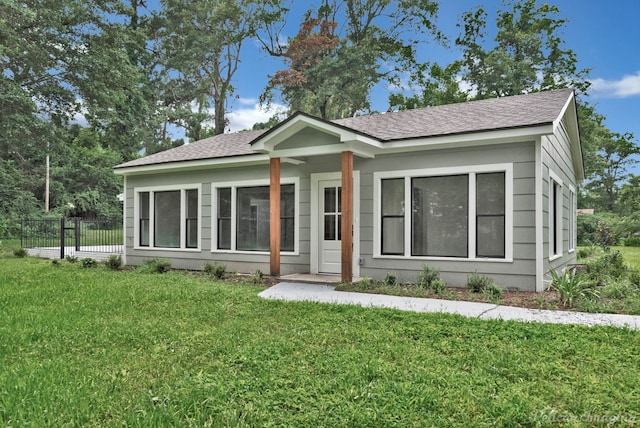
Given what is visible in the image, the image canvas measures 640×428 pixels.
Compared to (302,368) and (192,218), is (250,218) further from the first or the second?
(302,368)

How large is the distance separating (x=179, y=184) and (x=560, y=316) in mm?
9177

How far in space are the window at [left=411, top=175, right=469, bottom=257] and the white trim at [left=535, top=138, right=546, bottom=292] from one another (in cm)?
116

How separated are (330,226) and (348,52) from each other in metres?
15.4

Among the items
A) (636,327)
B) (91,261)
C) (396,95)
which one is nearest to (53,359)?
(636,327)

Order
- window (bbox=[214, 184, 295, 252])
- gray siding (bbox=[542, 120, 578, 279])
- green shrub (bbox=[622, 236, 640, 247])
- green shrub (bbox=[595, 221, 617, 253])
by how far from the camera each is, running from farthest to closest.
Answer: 1. green shrub (bbox=[622, 236, 640, 247])
2. green shrub (bbox=[595, 221, 617, 253])
3. window (bbox=[214, 184, 295, 252])
4. gray siding (bbox=[542, 120, 578, 279])

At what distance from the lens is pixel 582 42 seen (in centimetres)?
2264

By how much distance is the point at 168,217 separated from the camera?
460 inches

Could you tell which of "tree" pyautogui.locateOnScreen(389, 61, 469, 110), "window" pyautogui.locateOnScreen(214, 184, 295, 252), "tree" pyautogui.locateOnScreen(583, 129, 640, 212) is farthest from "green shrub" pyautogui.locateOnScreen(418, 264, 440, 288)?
"tree" pyautogui.locateOnScreen(583, 129, 640, 212)

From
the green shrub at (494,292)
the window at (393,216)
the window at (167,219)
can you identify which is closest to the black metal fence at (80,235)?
the window at (167,219)

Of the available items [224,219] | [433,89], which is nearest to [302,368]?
[224,219]

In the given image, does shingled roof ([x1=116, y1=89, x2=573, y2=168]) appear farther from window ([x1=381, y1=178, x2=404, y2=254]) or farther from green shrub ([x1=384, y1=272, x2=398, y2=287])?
green shrub ([x1=384, y1=272, x2=398, y2=287])

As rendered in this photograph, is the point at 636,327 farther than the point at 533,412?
Yes

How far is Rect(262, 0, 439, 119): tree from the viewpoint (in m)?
22.4

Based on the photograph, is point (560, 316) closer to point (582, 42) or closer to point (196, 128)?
point (582, 42)
